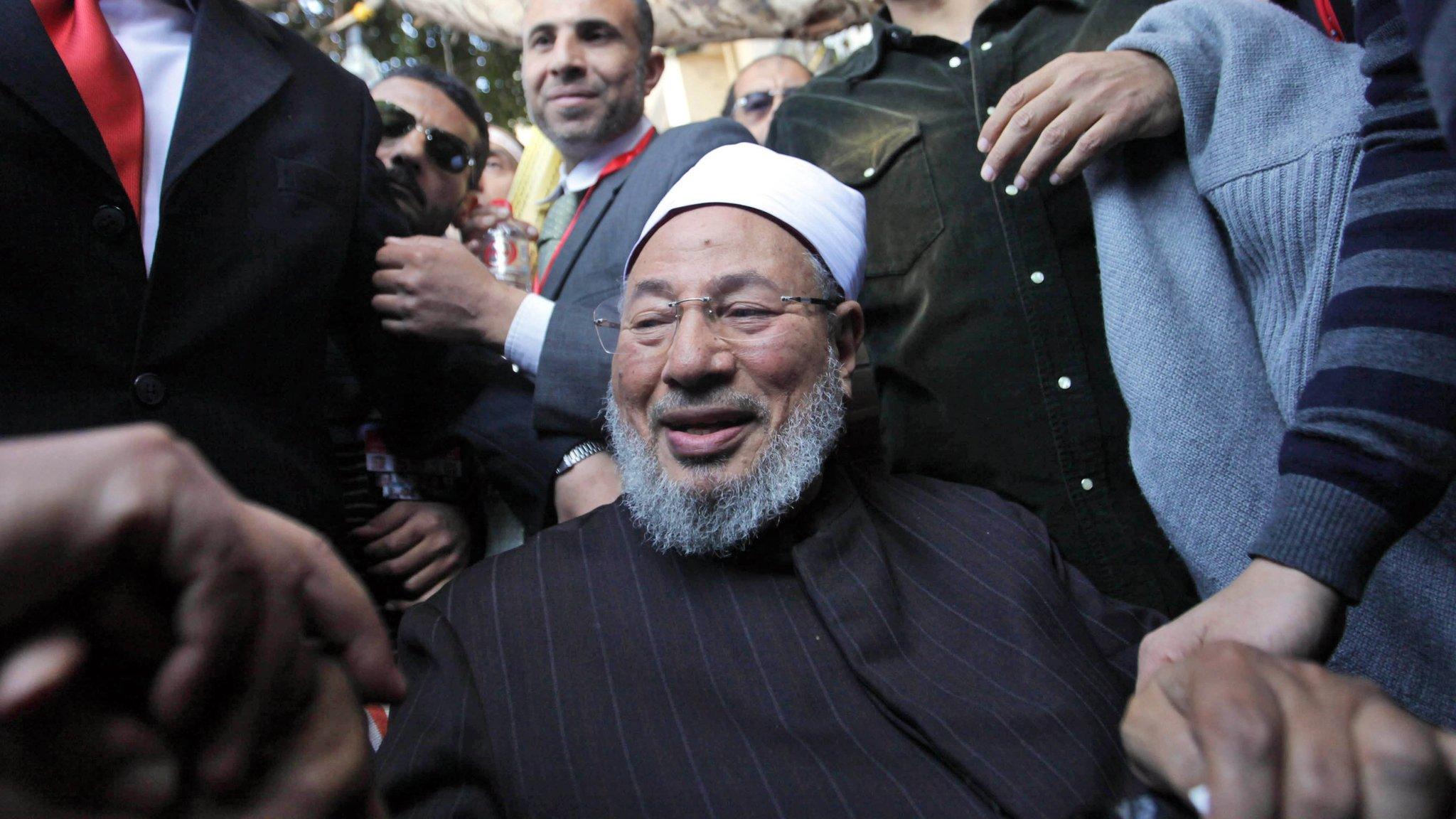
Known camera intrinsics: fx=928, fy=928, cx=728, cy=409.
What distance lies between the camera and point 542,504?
102 inches

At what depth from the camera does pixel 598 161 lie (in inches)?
140

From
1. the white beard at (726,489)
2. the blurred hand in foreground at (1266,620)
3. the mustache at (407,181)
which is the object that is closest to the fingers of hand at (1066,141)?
the white beard at (726,489)

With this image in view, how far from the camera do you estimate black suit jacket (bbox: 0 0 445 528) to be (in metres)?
1.58

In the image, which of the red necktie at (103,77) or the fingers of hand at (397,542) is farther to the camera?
the fingers of hand at (397,542)

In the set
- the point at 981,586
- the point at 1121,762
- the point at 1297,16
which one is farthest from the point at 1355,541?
the point at 1297,16

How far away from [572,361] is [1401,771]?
192cm

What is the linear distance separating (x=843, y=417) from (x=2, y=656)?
184 cm

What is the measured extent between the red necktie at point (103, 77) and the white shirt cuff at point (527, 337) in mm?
934

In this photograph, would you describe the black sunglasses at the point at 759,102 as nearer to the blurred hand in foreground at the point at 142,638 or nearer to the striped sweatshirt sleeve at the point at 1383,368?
the striped sweatshirt sleeve at the point at 1383,368

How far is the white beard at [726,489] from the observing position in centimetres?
196

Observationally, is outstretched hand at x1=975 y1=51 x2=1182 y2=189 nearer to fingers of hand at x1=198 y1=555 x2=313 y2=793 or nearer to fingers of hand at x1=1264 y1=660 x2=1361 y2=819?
fingers of hand at x1=1264 y1=660 x2=1361 y2=819

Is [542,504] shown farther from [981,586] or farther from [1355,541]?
[1355,541]

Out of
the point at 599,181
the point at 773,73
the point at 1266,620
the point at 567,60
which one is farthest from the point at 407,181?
the point at 1266,620

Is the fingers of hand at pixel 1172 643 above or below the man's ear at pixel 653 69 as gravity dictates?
below
